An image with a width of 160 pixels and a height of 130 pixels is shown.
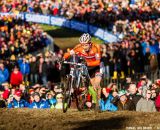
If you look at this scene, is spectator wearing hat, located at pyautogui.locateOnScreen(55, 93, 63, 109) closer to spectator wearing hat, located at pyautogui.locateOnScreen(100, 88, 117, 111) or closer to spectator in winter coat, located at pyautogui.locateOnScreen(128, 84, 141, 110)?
spectator wearing hat, located at pyautogui.locateOnScreen(100, 88, 117, 111)

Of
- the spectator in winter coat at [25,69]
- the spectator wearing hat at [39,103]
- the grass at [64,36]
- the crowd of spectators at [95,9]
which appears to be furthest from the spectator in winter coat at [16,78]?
the crowd of spectators at [95,9]

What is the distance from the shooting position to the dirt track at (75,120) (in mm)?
12273

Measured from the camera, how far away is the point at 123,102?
15352mm

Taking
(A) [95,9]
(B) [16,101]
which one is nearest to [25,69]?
(B) [16,101]

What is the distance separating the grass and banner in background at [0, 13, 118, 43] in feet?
1.14

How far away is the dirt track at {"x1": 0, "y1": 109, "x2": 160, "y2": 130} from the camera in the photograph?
1227 centimetres

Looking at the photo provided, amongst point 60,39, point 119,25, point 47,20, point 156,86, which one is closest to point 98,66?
point 156,86

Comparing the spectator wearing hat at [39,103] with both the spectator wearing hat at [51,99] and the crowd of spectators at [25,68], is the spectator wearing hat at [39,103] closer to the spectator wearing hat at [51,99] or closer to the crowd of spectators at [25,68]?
the crowd of spectators at [25,68]

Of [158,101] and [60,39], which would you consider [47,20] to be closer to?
[60,39]

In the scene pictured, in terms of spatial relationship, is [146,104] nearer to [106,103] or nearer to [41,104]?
[106,103]

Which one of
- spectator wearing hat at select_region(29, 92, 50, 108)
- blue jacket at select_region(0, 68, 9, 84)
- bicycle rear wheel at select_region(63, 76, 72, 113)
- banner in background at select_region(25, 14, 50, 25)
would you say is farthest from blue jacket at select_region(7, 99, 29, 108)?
banner in background at select_region(25, 14, 50, 25)

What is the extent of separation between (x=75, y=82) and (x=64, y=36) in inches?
1194

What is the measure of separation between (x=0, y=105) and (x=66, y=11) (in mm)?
29322

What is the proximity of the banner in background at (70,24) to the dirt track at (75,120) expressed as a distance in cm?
2618
